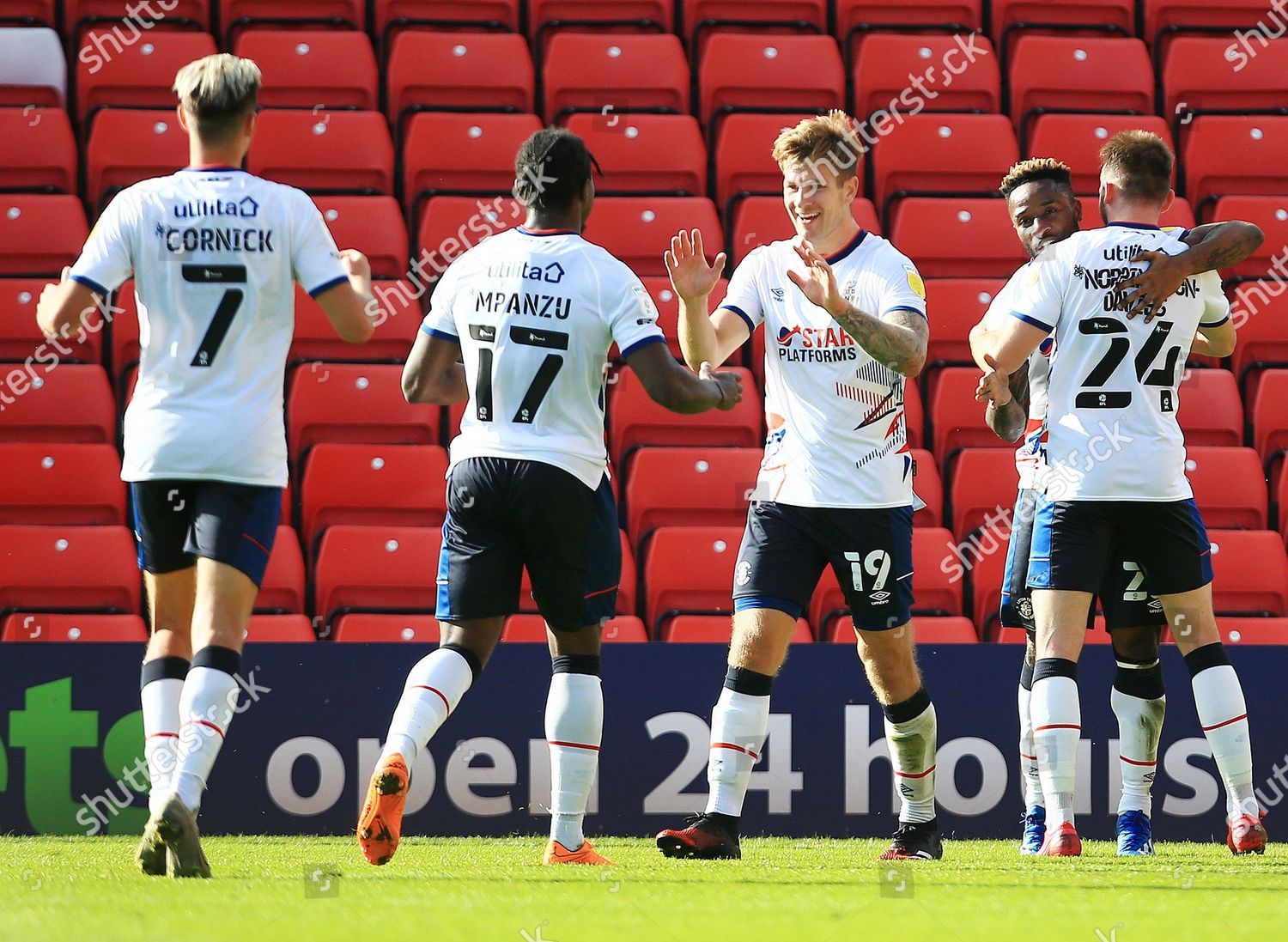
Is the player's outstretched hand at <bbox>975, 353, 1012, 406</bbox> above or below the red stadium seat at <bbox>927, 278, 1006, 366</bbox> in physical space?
below

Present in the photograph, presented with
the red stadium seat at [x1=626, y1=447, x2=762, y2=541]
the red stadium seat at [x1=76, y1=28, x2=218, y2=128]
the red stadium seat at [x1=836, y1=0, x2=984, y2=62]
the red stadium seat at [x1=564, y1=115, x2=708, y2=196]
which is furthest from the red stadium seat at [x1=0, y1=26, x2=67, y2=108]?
the red stadium seat at [x1=836, y1=0, x2=984, y2=62]

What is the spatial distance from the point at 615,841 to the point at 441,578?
1.77 meters

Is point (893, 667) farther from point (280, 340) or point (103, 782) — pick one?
point (103, 782)

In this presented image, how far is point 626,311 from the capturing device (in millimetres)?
4133

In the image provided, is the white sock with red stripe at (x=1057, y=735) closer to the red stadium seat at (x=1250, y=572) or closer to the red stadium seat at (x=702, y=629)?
the red stadium seat at (x=702, y=629)

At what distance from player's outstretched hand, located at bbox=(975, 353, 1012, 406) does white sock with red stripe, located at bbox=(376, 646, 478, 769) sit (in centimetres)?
173

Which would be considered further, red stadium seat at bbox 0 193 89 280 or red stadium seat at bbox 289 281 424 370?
red stadium seat at bbox 0 193 89 280

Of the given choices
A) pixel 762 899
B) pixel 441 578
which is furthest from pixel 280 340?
pixel 762 899

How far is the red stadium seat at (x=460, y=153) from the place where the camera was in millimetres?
8359

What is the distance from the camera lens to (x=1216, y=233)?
4.66m

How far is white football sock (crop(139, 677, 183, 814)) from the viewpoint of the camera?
3.76 metres

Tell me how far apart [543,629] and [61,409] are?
8.37 ft

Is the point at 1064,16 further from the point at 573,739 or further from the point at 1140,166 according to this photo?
the point at 573,739

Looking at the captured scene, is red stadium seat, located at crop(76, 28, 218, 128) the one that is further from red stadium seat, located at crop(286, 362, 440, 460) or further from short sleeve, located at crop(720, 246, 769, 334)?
short sleeve, located at crop(720, 246, 769, 334)
